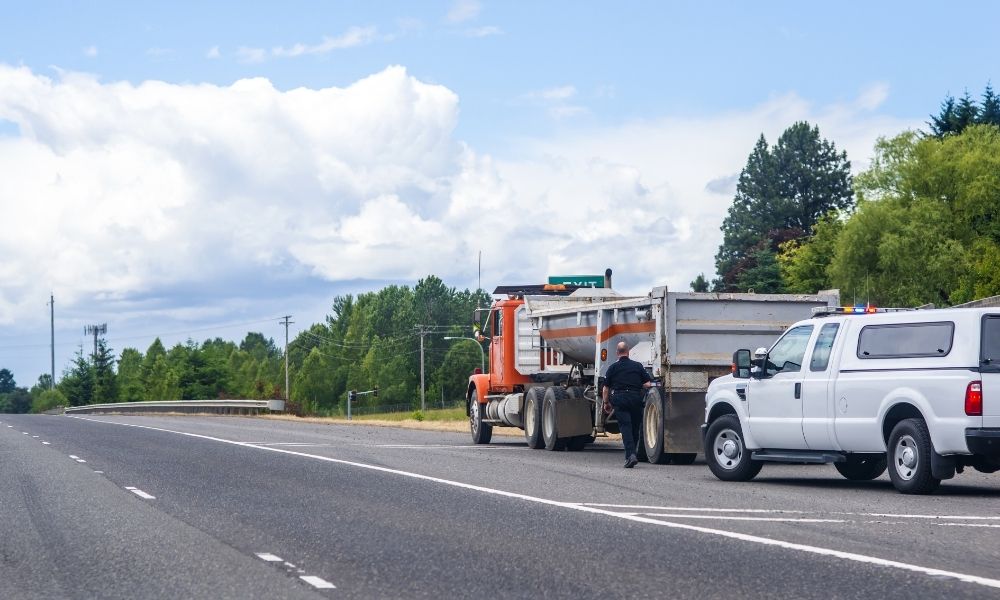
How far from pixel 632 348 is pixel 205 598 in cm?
1444

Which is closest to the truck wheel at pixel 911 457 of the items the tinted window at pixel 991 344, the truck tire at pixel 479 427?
the tinted window at pixel 991 344

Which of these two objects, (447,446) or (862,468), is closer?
(862,468)

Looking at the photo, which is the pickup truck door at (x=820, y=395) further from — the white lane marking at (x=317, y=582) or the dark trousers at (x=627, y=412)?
the white lane marking at (x=317, y=582)

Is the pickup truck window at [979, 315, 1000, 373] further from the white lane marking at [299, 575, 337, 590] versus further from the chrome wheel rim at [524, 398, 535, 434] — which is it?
the chrome wheel rim at [524, 398, 535, 434]

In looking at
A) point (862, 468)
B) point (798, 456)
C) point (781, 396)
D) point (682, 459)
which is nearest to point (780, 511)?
point (798, 456)

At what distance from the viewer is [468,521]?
12.0 meters

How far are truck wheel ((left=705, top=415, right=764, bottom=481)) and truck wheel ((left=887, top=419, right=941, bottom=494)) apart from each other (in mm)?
2319

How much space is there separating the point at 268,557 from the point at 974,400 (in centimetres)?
786

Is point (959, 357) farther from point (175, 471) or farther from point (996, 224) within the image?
point (996, 224)

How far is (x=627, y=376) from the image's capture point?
2017 centimetres

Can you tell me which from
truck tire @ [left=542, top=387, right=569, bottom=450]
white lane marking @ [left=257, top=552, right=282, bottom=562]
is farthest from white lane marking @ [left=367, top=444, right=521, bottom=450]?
white lane marking @ [left=257, top=552, right=282, bottom=562]

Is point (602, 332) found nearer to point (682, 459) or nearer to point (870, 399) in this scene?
point (682, 459)

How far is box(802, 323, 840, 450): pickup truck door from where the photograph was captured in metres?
15.9

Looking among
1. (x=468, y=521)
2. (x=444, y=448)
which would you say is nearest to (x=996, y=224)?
(x=444, y=448)
